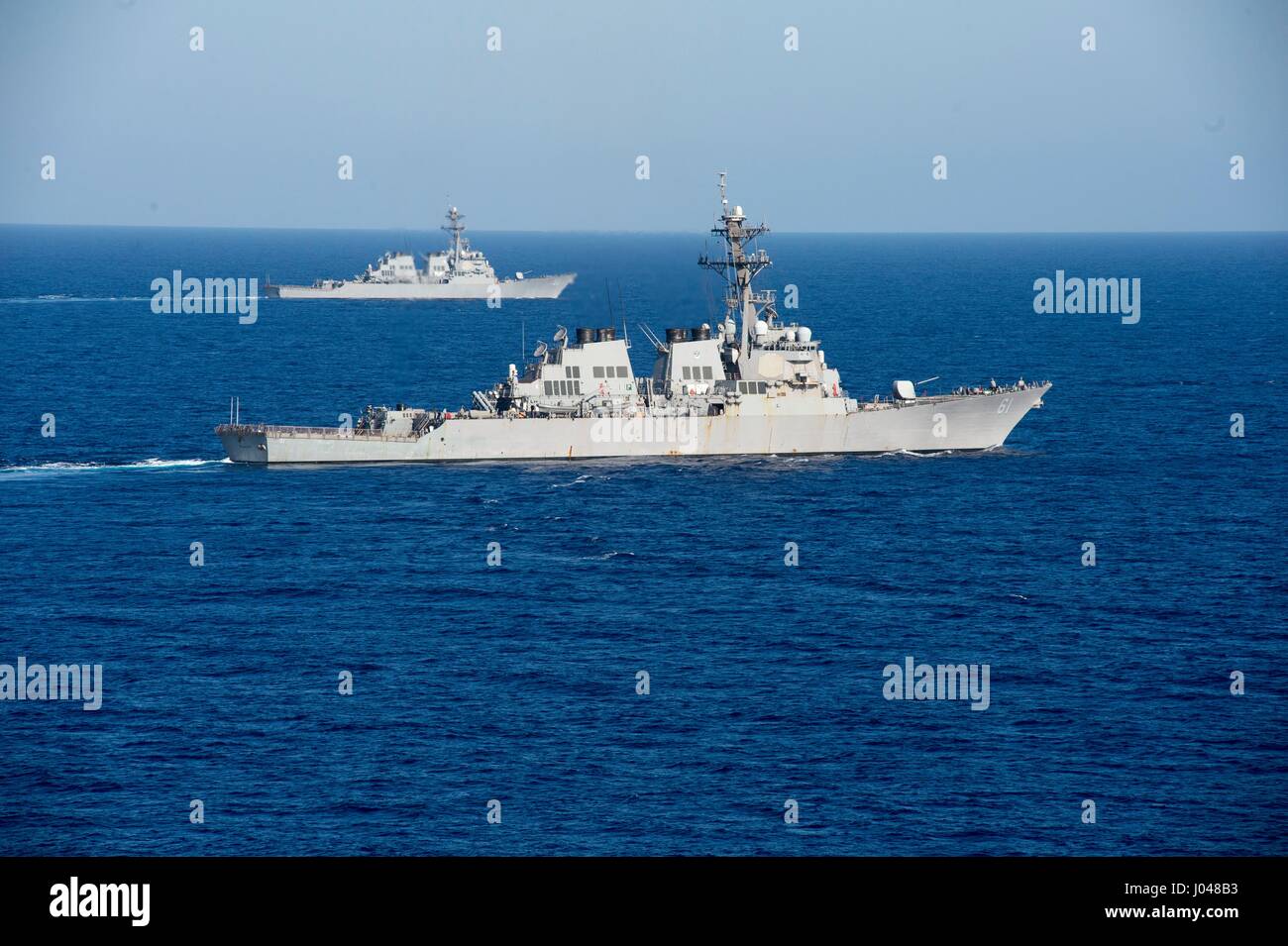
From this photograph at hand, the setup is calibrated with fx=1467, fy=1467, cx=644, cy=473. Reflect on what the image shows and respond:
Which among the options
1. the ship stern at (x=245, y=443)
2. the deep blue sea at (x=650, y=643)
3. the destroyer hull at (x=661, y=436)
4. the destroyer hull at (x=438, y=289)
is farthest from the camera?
the destroyer hull at (x=438, y=289)

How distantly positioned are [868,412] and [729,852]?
1926 inches

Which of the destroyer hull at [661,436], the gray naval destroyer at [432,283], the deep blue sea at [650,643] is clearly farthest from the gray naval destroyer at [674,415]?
the gray naval destroyer at [432,283]

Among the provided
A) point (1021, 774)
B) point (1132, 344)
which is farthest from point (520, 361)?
point (1021, 774)

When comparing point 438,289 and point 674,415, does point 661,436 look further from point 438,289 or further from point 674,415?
point 438,289

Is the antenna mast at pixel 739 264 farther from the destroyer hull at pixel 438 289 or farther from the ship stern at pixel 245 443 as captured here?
the destroyer hull at pixel 438 289

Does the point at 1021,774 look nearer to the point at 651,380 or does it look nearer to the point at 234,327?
the point at 651,380

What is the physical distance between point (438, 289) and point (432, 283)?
1071 millimetres

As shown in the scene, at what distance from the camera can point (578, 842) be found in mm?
33438

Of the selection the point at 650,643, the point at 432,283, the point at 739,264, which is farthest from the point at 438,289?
the point at 650,643

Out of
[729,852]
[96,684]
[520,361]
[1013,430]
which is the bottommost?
[729,852]

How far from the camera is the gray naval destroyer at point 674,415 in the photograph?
7831cm

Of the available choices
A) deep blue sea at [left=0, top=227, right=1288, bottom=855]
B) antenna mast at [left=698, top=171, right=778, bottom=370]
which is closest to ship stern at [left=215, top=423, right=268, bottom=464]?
deep blue sea at [left=0, top=227, right=1288, bottom=855]

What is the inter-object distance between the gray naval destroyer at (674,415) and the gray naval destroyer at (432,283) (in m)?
111

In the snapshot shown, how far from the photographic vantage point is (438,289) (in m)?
190
